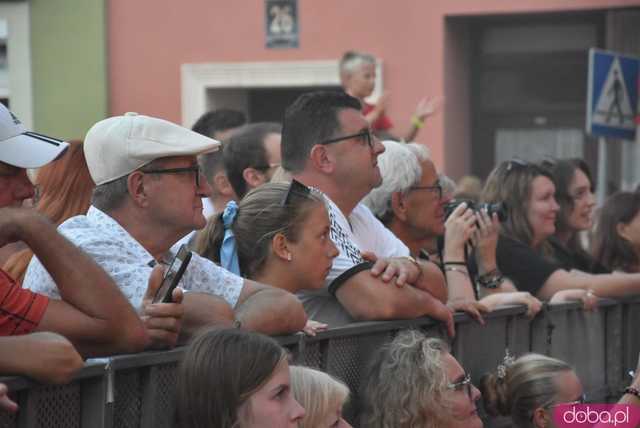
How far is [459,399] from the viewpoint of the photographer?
16.8 ft

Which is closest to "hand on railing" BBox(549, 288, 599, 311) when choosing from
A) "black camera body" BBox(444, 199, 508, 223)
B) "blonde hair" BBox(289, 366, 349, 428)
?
"black camera body" BBox(444, 199, 508, 223)

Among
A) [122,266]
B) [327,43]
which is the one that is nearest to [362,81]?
[327,43]

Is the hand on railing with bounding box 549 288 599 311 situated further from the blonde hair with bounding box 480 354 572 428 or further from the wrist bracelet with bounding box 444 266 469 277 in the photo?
the blonde hair with bounding box 480 354 572 428

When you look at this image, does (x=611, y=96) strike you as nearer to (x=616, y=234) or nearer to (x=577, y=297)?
(x=616, y=234)

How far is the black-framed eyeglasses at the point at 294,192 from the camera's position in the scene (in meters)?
5.25

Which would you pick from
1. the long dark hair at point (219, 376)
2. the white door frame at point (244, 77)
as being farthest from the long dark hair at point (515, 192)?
the white door frame at point (244, 77)

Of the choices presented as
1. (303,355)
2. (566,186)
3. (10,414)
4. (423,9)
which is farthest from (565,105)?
(10,414)

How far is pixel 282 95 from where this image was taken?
17.3m

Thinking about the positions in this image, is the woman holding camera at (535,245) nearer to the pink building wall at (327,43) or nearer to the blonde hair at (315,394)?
the blonde hair at (315,394)

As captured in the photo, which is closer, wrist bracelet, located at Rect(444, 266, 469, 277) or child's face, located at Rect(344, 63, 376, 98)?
wrist bracelet, located at Rect(444, 266, 469, 277)

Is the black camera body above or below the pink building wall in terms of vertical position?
below

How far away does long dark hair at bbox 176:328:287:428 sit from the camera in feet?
13.0

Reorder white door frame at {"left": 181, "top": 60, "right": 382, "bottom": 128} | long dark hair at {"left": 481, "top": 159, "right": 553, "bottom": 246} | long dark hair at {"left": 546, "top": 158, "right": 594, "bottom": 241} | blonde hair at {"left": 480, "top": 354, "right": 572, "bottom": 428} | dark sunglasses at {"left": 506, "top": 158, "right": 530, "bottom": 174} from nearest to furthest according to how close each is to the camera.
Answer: blonde hair at {"left": 480, "top": 354, "right": 572, "bottom": 428}, long dark hair at {"left": 481, "top": 159, "right": 553, "bottom": 246}, dark sunglasses at {"left": 506, "top": 158, "right": 530, "bottom": 174}, long dark hair at {"left": 546, "top": 158, "right": 594, "bottom": 241}, white door frame at {"left": 181, "top": 60, "right": 382, "bottom": 128}

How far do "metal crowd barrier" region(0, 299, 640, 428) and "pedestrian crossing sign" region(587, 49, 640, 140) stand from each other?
452 centimetres
